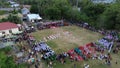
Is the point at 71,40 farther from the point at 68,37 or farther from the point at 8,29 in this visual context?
the point at 8,29

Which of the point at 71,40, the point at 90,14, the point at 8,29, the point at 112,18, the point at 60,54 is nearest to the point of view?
Answer: the point at 60,54

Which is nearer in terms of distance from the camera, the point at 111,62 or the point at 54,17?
the point at 111,62

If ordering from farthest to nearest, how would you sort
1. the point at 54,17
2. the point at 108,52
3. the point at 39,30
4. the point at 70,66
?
1. the point at 54,17
2. the point at 39,30
3. the point at 108,52
4. the point at 70,66

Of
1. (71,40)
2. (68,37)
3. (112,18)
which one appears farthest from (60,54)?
(112,18)

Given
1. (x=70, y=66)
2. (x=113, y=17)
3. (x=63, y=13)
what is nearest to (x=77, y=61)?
(x=70, y=66)

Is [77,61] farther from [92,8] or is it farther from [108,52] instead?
[92,8]

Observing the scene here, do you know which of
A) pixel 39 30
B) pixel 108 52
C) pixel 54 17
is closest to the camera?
pixel 108 52

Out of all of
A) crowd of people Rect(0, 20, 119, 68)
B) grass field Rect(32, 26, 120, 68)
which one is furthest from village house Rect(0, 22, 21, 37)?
grass field Rect(32, 26, 120, 68)

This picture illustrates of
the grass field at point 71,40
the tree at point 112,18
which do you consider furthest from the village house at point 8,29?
the tree at point 112,18

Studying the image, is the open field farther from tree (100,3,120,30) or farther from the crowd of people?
tree (100,3,120,30)
